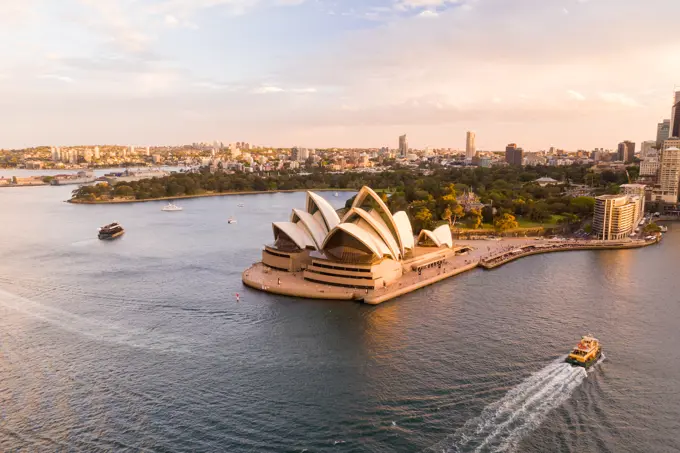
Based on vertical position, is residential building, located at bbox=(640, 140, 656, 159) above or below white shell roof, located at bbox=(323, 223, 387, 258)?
above

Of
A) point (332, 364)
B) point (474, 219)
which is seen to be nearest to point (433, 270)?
point (332, 364)

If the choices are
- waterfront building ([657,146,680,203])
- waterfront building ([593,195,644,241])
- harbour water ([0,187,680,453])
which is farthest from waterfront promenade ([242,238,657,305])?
waterfront building ([657,146,680,203])

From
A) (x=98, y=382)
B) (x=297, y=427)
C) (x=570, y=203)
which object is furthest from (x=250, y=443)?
(x=570, y=203)

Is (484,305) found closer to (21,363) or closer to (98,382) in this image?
(98,382)

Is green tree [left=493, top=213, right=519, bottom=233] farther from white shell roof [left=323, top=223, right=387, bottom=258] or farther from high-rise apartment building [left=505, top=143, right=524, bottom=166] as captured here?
high-rise apartment building [left=505, top=143, right=524, bottom=166]

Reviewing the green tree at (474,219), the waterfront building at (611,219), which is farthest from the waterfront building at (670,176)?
the green tree at (474,219)

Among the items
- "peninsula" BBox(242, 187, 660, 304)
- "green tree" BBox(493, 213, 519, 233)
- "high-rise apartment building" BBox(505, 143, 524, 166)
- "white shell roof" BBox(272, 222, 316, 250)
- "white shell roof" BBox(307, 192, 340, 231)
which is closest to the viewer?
"peninsula" BBox(242, 187, 660, 304)

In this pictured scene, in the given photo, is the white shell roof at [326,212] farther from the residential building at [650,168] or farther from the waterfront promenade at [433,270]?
the residential building at [650,168]
